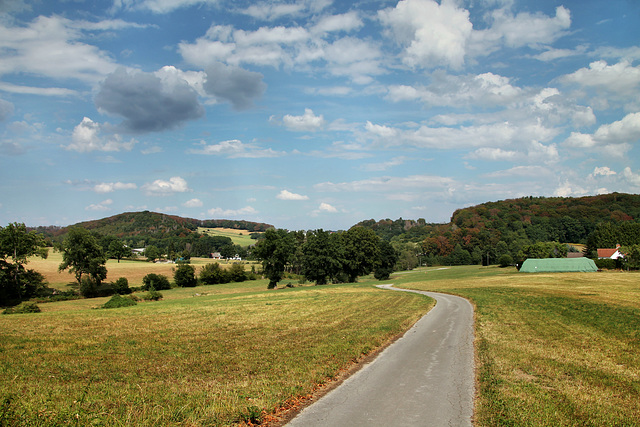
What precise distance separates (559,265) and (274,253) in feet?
224

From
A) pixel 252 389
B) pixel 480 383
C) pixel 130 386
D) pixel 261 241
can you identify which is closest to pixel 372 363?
pixel 480 383

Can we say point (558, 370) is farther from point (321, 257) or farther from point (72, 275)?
point (72, 275)

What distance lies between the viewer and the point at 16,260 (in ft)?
184

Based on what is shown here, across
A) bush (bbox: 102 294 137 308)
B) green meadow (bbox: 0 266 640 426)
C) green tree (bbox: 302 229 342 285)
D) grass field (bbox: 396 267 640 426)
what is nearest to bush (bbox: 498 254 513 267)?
green tree (bbox: 302 229 342 285)

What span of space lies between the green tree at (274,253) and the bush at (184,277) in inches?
771

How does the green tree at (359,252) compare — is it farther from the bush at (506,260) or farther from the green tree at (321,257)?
the bush at (506,260)

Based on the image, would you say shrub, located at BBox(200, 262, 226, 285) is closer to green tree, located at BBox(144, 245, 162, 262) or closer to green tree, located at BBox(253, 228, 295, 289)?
green tree, located at BBox(253, 228, 295, 289)

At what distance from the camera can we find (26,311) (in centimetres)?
3456

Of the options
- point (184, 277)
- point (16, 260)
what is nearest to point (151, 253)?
point (184, 277)

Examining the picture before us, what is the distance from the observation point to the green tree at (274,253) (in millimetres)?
72625

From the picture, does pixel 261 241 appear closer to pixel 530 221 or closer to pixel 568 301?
pixel 568 301

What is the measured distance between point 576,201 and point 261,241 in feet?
602

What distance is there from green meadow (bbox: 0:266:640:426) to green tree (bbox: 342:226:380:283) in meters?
59.9

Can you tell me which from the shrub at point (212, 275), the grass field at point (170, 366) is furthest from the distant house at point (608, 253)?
the grass field at point (170, 366)
